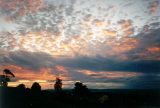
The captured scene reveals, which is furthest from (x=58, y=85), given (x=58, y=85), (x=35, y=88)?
(x=35, y=88)

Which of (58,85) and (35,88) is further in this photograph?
(58,85)

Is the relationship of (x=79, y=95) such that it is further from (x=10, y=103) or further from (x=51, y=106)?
(x=10, y=103)

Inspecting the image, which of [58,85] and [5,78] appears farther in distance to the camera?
[58,85]

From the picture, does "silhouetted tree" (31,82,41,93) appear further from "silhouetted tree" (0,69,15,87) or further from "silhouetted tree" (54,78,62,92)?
"silhouetted tree" (54,78,62,92)

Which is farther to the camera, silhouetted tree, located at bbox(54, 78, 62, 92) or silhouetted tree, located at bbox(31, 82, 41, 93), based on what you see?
silhouetted tree, located at bbox(54, 78, 62, 92)

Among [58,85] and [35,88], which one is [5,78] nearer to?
[35,88]

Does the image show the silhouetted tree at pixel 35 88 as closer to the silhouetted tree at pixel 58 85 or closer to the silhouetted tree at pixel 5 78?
the silhouetted tree at pixel 5 78

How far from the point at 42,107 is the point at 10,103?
323 inches

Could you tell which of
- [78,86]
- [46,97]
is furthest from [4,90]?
[78,86]

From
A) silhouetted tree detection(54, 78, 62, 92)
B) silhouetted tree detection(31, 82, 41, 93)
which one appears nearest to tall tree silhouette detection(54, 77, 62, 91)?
silhouetted tree detection(54, 78, 62, 92)

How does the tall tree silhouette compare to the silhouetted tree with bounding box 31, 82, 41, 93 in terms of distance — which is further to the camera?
the tall tree silhouette

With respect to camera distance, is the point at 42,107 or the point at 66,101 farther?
the point at 66,101

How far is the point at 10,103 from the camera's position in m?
33.1

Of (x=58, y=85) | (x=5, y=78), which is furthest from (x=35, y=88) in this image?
(x=58, y=85)
